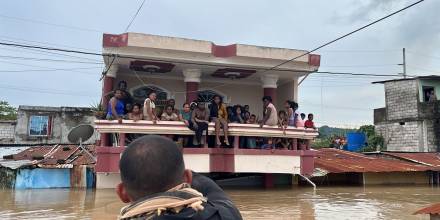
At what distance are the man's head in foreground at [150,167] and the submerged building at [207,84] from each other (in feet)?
31.7

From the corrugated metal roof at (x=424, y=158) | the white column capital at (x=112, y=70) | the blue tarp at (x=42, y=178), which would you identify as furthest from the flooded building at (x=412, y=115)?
the blue tarp at (x=42, y=178)

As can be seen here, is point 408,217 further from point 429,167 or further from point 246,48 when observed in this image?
point 429,167

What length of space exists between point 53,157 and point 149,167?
48.6 feet

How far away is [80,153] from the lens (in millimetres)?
15984

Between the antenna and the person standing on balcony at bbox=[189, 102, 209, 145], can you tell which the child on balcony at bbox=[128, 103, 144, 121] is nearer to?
the person standing on balcony at bbox=[189, 102, 209, 145]

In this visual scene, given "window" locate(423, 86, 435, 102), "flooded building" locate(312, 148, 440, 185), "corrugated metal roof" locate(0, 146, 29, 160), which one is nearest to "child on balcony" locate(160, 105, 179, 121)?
"flooded building" locate(312, 148, 440, 185)

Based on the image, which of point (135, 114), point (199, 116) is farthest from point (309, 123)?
point (135, 114)

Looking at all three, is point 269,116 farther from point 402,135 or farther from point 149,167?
point 402,135

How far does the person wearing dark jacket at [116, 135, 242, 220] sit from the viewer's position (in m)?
1.43

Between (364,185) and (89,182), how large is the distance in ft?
31.1

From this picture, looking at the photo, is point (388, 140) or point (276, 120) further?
point (388, 140)

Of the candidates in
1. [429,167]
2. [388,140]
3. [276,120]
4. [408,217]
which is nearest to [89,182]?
[276,120]

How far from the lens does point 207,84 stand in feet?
51.7

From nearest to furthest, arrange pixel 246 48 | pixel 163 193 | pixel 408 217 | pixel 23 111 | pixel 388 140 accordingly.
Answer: pixel 163 193
pixel 408 217
pixel 246 48
pixel 23 111
pixel 388 140
